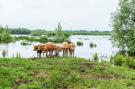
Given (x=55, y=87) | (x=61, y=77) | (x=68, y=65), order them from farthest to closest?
(x=68, y=65) < (x=61, y=77) < (x=55, y=87)

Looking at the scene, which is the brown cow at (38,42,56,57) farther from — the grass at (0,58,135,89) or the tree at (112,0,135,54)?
the tree at (112,0,135,54)

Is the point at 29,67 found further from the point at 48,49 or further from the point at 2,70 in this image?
the point at 48,49

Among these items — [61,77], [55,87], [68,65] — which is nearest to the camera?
[55,87]

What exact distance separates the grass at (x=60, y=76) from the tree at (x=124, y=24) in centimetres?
2303

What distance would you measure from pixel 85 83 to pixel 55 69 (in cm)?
267

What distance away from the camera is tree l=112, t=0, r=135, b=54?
42188 millimetres

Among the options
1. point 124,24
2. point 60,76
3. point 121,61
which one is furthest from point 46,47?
point 124,24

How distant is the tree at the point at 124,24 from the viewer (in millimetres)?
42188

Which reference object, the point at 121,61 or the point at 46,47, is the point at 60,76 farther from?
the point at 121,61

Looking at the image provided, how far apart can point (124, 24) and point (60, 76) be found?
28.7 meters

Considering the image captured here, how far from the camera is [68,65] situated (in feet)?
61.9

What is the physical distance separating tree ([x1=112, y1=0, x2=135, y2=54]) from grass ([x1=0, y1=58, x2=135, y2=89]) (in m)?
23.0

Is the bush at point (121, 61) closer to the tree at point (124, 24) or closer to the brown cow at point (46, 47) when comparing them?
the brown cow at point (46, 47)

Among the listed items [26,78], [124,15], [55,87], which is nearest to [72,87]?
[55,87]
